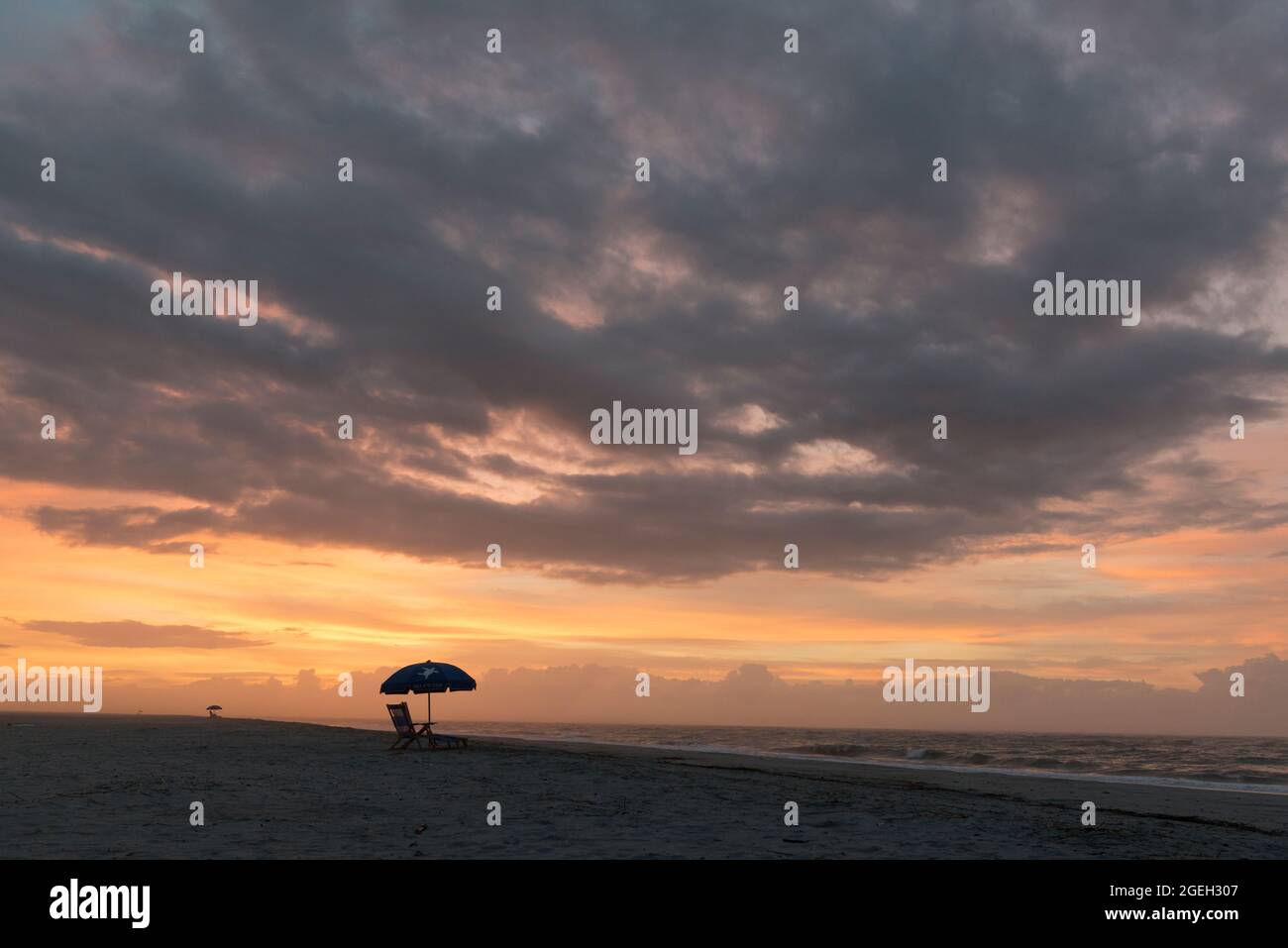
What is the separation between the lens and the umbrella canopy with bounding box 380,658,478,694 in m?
A: 26.7

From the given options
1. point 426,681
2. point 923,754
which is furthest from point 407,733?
point 923,754

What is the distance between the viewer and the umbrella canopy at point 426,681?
87.5 ft

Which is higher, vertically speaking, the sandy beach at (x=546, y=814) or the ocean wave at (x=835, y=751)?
the sandy beach at (x=546, y=814)

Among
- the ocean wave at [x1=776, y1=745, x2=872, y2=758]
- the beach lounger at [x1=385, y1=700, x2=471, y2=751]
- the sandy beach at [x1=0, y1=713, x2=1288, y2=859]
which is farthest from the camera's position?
the ocean wave at [x1=776, y1=745, x2=872, y2=758]

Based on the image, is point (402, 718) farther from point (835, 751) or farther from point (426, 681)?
point (835, 751)

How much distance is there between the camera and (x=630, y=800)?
1562 centimetres

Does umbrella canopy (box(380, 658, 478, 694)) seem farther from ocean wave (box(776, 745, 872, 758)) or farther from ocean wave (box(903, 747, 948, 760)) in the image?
ocean wave (box(903, 747, 948, 760))

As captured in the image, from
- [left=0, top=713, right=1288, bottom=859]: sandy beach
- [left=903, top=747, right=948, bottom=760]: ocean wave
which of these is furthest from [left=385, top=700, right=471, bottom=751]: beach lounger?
[left=903, top=747, right=948, bottom=760]: ocean wave
